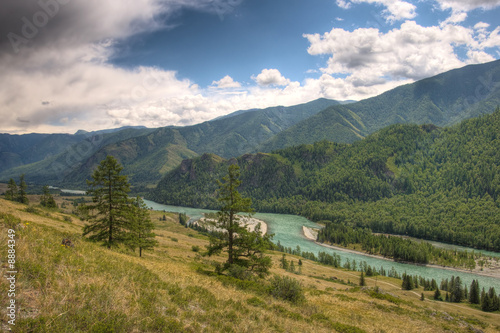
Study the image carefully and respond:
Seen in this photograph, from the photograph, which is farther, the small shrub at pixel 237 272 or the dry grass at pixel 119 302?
the small shrub at pixel 237 272

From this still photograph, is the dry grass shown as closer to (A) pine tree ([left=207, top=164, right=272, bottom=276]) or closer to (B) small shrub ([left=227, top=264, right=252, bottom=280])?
(B) small shrub ([left=227, top=264, right=252, bottom=280])

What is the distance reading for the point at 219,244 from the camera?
30.3 meters

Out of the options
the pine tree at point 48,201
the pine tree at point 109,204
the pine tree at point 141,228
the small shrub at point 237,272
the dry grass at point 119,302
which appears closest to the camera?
the dry grass at point 119,302

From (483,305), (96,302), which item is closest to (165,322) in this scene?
(96,302)

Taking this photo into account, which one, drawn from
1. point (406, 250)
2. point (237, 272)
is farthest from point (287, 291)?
point (406, 250)

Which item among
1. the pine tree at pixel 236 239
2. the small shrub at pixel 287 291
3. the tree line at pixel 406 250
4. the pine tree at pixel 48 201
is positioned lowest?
the tree line at pixel 406 250

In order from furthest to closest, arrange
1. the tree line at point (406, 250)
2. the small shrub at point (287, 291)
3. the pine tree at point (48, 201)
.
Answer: the tree line at point (406, 250), the pine tree at point (48, 201), the small shrub at point (287, 291)

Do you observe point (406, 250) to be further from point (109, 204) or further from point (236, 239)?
point (109, 204)

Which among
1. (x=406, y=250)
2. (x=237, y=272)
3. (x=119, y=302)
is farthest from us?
(x=406, y=250)

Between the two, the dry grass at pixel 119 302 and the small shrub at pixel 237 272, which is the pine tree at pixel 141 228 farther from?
the dry grass at pixel 119 302

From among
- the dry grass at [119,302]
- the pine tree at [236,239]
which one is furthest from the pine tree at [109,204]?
the dry grass at [119,302]

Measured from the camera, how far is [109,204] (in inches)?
1324

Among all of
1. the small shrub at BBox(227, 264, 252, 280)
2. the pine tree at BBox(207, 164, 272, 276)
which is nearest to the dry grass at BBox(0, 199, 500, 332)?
the small shrub at BBox(227, 264, 252, 280)

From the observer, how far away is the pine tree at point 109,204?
33.1 m
